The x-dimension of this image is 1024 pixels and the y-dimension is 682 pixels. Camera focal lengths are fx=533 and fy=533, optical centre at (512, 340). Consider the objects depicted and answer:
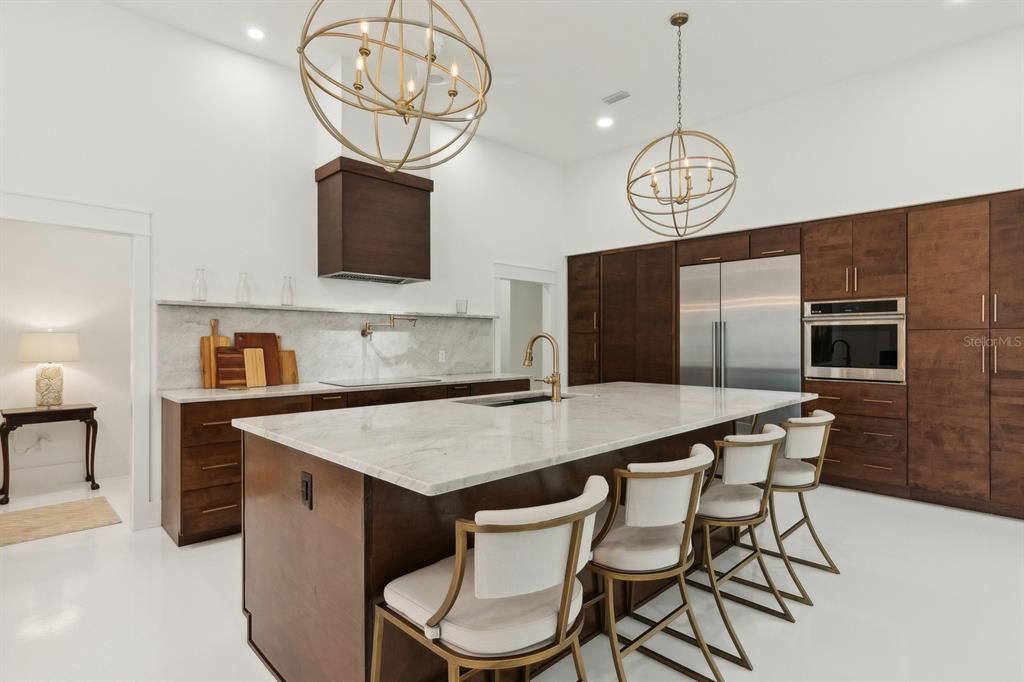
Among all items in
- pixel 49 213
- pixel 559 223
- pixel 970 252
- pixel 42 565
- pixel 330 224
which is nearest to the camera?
pixel 42 565

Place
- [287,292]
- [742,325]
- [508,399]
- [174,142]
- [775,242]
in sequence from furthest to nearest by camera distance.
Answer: [742,325]
[775,242]
[287,292]
[174,142]
[508,399]

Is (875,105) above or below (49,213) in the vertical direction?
above

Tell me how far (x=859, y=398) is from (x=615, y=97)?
3272mm

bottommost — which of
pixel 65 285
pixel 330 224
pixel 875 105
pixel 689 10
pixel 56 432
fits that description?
pixel 56 432

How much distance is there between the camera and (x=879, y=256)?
4199mm

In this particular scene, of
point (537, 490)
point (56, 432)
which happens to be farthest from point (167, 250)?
point (537, 490)

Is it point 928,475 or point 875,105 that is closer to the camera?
point 928,475

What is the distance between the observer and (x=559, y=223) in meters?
6.62

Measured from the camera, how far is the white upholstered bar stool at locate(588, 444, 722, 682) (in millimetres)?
1692

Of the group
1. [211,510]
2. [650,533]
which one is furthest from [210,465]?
[650,533]

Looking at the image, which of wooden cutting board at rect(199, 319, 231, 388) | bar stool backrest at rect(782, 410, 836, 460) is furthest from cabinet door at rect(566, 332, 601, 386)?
wooden cutting board at rect(199, 319, 231, 388)

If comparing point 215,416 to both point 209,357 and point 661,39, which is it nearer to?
point 209,357

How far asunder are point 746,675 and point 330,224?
390 centimetres

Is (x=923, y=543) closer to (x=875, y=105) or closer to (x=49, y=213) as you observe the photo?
(x=875, y=105)
